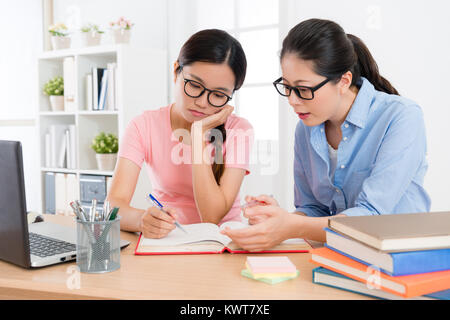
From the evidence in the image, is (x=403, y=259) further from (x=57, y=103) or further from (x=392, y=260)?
(x=57, y=103)

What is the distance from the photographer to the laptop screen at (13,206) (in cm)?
93

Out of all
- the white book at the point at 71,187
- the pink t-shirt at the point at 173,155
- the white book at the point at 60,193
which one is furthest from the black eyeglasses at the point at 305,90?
the white book at the point at 60,193

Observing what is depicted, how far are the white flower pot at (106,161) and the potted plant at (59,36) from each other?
3.20 feet

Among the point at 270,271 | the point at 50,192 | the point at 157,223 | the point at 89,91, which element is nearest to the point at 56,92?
the point at 89,91

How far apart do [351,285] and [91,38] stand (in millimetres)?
3013

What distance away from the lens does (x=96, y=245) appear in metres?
0.98

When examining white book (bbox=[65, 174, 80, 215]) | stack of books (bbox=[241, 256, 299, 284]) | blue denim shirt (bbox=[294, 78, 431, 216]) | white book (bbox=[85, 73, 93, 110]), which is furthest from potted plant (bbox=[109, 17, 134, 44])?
stack of books (bbox=[241, 256, 299, 284])

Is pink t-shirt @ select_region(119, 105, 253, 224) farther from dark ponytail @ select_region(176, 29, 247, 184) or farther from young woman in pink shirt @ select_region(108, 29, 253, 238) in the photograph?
dark ponytail @ select_region(176, 29, 247, 184)

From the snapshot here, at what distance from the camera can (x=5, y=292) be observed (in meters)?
0.96

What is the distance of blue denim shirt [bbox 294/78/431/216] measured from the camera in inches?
50.9

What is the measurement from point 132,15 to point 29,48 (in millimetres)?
1168
